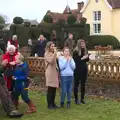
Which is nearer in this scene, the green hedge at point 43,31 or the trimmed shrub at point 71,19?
the green hedge at point 43,31

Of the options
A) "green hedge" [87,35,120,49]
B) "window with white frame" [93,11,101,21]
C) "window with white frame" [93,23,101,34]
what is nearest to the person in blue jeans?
"green hedge" [87,35,120,49]

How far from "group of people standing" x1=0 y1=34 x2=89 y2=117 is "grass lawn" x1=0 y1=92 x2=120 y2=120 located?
0.23 meters

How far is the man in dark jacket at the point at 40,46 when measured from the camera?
1360 centimetres

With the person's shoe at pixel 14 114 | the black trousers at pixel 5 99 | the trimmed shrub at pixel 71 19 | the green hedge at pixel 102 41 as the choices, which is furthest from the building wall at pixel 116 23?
the person's shoe at pixel 14 114

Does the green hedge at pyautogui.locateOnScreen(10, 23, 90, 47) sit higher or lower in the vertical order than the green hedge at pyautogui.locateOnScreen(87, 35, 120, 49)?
higher

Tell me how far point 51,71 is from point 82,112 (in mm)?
1267

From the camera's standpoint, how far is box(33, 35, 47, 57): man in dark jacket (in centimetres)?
1360

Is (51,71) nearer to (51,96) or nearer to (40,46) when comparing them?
(51,96)

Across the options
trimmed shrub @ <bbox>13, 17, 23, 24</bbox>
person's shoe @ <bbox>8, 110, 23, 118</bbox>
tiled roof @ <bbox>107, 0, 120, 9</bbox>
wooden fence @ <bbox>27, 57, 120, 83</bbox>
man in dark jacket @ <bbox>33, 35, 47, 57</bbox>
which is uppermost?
tiled roof @ <bbox>107, 0, 120, 9</bbox>

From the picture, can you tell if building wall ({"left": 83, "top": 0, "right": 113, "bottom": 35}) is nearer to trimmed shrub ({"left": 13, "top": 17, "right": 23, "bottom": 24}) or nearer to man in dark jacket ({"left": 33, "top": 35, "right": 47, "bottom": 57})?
trimmed shrub ({"left": 13, "top": 17, "right": 23, "bottom": 24})

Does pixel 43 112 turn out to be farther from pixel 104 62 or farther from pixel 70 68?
pixel 104 62

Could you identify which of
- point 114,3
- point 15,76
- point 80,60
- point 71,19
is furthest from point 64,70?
point 114,3

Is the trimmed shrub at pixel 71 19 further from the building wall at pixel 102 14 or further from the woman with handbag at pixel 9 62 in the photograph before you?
the woman with handbag at pixel 9 62

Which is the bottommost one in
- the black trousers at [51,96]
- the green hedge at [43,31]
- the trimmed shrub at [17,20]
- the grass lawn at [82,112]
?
the grass lawn at [82,112]
